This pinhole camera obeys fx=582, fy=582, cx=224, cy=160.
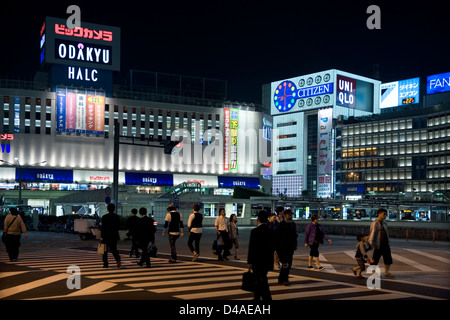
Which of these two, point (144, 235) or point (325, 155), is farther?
point (325, 155)

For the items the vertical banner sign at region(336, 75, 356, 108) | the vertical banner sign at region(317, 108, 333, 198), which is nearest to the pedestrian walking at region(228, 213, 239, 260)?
the vertical banner sign at region(317, 108, 333, 198)

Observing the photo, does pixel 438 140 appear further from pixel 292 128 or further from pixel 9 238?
pixel 9 238

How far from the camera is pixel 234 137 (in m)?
104

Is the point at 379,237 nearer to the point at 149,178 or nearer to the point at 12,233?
the point at 12,233

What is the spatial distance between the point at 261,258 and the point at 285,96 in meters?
129

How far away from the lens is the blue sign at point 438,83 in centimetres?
10119

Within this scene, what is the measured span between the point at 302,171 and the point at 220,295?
12073 centimetres

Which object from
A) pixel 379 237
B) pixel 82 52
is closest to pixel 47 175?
pixel 82 52

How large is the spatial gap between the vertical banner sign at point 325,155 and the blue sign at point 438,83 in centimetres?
2411

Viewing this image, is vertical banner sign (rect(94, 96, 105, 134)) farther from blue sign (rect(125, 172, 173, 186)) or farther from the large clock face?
the large clock face

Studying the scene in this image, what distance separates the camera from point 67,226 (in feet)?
138

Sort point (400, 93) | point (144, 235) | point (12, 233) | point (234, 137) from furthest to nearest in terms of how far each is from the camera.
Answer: point (400, 93) < point (234, 137) < point (12, 233) < point (144, 235)

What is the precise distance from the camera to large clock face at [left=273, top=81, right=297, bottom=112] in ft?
443
